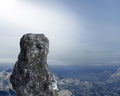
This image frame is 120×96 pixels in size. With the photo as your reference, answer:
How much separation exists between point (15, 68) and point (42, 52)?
4.45 meters

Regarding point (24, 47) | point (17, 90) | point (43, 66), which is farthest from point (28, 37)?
point (17, 90)

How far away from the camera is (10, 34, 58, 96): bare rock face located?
46.0 meters

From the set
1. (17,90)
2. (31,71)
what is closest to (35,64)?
(31,71)

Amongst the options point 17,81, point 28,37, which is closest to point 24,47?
point 28,37

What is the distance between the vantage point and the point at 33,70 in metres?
46.5

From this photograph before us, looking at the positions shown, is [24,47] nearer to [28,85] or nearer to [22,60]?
[22,60]

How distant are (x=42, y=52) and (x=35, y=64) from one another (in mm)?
1901

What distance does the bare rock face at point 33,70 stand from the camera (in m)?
46.0

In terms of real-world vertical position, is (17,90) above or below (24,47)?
below

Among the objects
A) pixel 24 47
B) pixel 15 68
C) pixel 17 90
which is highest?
pixel 24 47

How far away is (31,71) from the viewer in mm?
46344

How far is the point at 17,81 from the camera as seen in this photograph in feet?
154

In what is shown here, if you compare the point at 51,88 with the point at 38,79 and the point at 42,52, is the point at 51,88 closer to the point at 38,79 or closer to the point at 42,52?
the point at 38,79

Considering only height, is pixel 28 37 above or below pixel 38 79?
above
